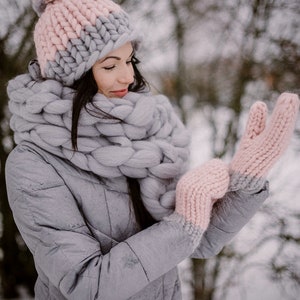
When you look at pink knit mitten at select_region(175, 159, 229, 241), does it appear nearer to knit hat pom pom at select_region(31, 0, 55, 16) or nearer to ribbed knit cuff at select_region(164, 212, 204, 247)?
ribbed knit cuff at select_region(164, 212, 204, 247)

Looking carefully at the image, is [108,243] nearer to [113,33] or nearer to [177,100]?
[113,33]

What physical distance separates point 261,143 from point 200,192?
8.5 inches

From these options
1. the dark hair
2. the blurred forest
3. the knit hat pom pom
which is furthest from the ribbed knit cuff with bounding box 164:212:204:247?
the blurred forest

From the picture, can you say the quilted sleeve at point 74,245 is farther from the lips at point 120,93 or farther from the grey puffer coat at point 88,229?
the lips at point 120,93

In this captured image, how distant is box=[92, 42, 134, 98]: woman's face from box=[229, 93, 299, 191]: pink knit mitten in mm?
401

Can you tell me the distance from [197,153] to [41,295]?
7.26 feet

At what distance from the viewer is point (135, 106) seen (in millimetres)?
1107

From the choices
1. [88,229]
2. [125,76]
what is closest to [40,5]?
[125,76]

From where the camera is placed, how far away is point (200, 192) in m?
0.99

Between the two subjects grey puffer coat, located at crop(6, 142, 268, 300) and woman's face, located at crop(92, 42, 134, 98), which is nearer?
grey puffer coat, located at crop(6, 142, 268, 300)

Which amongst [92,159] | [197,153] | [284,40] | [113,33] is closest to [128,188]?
[92,159]

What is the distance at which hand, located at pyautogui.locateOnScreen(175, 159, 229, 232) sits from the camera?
0.99 m

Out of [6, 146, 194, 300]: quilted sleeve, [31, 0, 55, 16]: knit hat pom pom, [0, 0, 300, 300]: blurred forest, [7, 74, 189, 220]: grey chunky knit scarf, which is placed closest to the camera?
[6, 146, 194, 300]: quilted sleeve

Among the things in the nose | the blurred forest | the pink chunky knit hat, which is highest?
the pink chunky knit hat
